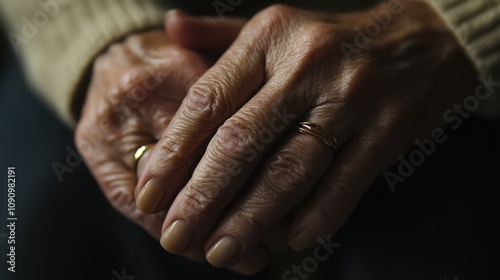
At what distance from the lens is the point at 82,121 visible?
0.54 meters

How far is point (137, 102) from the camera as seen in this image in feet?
1.61

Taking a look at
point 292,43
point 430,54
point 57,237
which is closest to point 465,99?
point 430,54

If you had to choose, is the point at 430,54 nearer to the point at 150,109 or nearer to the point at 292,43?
the point at 292,43

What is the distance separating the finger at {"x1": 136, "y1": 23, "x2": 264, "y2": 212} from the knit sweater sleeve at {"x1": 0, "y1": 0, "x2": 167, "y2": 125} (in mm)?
175

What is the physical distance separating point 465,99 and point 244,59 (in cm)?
20

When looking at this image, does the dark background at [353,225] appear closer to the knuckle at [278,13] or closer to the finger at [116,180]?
the finger at [116,180]

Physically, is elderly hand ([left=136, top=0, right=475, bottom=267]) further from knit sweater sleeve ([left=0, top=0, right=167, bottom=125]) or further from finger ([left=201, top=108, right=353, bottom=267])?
knit sweater sleeve ([left=0, top=0, right=167, bottom=125])

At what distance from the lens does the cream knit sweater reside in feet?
1.84

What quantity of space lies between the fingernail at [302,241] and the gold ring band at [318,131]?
0.07 metres

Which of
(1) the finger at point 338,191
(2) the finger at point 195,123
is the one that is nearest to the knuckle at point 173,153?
(2) the finger at point 195,123

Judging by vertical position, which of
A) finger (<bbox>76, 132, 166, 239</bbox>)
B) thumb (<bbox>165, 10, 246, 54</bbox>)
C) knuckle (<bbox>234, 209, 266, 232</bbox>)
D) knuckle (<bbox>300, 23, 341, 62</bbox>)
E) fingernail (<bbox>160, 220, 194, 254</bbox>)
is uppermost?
knuckle (<bbox>300, 23, 341, 62</bbox>)

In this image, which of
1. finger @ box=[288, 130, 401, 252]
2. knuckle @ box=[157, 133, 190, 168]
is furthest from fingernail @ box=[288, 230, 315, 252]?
knuckle @ box=[157, 133, 190, 168]

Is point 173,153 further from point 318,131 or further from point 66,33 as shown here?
point 66,33

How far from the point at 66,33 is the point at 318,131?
0.33m
